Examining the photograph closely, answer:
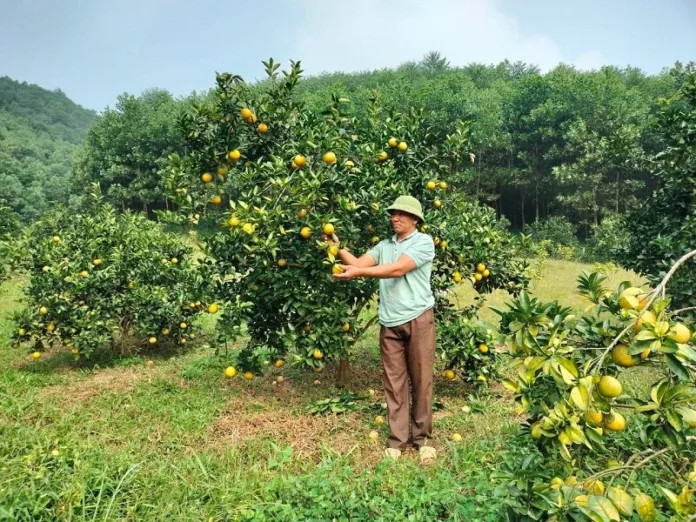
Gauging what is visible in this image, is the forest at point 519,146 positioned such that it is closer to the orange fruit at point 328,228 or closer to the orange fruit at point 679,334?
the orange fruit at point 328,228

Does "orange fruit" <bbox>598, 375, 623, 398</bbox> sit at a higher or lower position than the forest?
lower

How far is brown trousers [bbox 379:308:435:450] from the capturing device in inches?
152

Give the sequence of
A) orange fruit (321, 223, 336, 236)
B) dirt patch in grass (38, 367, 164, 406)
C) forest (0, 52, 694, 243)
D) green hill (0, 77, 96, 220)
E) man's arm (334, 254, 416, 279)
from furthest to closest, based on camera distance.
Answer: green hill (0, 77, 96, 220)
forest (0, 52, 694, 243)
dirt patch in grass (38, 367, 164, 406)
orange fruit (321, 223, 336, 236)
man's arm (334, 254, 416, 279)

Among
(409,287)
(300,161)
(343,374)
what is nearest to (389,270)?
(409,287)

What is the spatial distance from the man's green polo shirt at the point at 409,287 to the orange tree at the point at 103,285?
121 inches

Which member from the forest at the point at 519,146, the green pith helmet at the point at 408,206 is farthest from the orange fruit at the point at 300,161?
the forest at the point at 519,146

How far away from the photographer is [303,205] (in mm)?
4020

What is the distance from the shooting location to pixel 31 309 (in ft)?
19.3

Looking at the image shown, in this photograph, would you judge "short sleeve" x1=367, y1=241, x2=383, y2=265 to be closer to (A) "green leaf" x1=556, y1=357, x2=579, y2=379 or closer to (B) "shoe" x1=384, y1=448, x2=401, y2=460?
(B) "shoe" x1=384, y1=448, x2=401, y2=460

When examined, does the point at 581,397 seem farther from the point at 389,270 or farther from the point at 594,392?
the point at 389,270

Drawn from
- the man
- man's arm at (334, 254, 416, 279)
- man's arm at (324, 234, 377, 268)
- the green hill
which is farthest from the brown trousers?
the green hill

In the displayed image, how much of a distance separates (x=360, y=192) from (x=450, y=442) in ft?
7.00

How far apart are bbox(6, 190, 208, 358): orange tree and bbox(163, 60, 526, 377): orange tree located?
74.4 inches

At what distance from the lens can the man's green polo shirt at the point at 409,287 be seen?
3.82 meters
